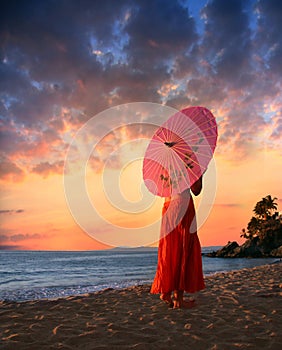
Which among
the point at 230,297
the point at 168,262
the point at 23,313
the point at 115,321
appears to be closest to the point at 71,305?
the point at 23,313

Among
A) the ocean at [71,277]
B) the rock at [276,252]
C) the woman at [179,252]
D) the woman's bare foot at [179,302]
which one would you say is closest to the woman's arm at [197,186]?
the woman at [179,252]

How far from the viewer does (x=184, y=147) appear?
192 inches

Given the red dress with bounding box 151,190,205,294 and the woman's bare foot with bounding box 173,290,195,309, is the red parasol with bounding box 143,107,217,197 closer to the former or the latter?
the red dress with bounding box 151,190,205,294

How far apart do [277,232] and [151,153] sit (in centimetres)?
5426

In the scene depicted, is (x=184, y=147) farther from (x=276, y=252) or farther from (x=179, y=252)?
(x=276, y=252)

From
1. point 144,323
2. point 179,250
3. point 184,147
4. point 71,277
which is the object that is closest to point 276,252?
point 71,277

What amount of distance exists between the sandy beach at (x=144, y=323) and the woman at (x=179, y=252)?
33cm

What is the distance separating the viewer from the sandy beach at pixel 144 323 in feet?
10.3

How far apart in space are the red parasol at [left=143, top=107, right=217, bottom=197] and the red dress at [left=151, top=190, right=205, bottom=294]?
0.27 meters

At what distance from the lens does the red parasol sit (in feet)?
15.5

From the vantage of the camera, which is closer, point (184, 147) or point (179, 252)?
point (179, 252)

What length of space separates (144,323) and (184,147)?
2.63 m

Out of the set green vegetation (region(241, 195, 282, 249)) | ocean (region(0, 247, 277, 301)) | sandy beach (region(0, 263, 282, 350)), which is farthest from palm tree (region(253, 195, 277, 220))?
sandy beach (region(0, 263, 282, 350))

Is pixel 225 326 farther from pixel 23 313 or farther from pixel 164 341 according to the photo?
pixel 23 313
